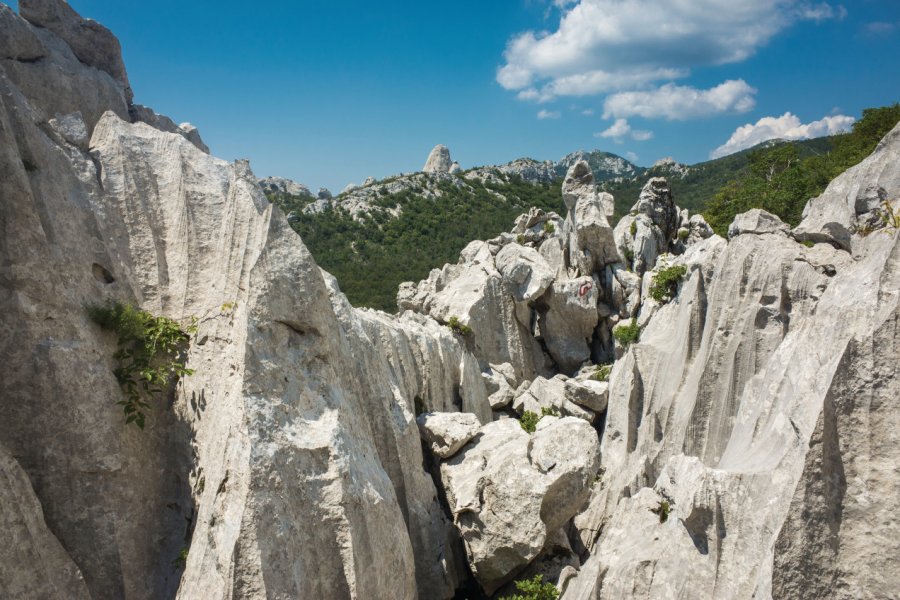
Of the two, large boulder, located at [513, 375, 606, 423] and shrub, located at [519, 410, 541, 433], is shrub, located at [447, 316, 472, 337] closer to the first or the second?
large boulder, located at [513, 375, 606, 423]

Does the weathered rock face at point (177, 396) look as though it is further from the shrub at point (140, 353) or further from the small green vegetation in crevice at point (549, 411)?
the small green vegetation in crevice at point (549, 411)

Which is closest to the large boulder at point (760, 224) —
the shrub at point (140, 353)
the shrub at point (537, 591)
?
the shrub at point (537, 591)

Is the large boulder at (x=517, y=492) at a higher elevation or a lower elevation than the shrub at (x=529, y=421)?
lower

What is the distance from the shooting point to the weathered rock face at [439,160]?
392 feet

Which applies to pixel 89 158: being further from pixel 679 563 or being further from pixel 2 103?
pixel 679 563

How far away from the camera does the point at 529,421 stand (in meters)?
21.7

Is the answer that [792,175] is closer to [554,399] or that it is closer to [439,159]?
[554,399]

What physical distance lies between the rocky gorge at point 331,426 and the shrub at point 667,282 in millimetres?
2587

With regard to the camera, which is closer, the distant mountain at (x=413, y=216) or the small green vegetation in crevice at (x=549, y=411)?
the small green vegetation in crevice at (x=549, y=411)

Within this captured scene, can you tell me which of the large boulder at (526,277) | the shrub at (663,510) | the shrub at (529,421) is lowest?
the shrub at (663,510)

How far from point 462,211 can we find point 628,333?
57623mm

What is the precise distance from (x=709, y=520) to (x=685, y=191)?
104742 mm

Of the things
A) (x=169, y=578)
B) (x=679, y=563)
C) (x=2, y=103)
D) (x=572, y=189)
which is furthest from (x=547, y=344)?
(x=2, y=103)

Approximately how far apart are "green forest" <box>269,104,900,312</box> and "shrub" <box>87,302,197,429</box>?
34514 millimetres
